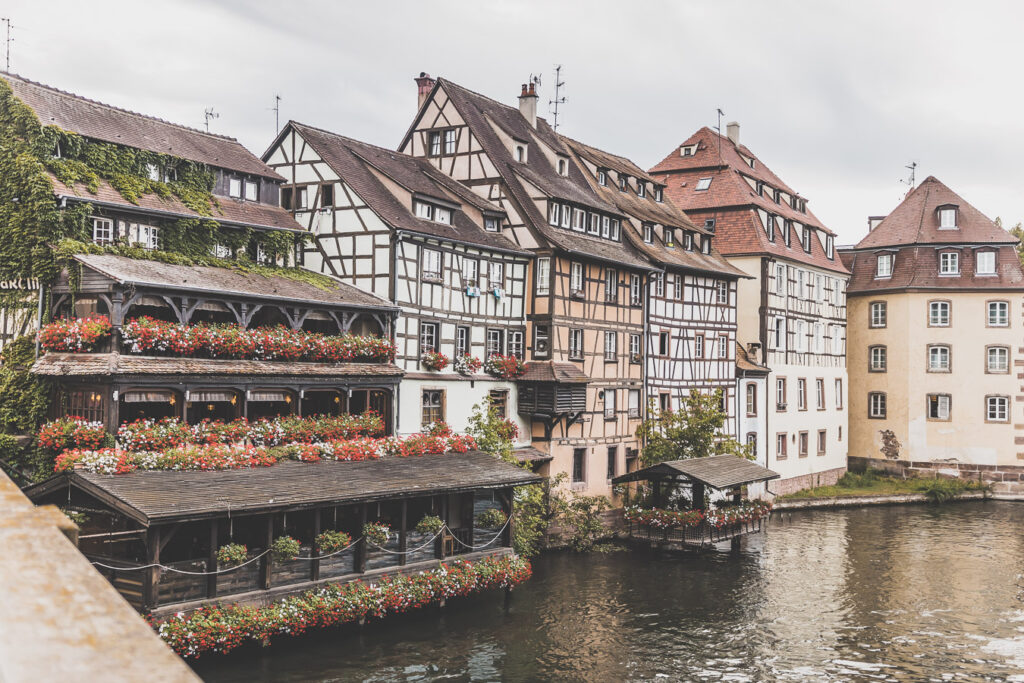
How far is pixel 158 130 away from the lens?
28234 millimetres

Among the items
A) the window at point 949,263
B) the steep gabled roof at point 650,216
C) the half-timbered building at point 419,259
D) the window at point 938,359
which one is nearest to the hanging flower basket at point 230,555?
the half-timbered building at point 419,259

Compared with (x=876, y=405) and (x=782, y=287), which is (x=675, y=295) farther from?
(x=876, y=405)

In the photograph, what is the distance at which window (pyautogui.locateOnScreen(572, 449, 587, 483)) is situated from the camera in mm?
34125

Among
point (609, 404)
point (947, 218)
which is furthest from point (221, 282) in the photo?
point (947, 218)

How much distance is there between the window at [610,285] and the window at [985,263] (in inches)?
962

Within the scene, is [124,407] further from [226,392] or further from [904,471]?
[904,471]

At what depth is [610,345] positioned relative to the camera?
3566 cm

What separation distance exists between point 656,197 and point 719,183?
392cm

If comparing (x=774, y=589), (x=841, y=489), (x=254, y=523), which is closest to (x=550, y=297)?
(x=774, y=589)

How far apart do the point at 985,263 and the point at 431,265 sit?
33597 mm

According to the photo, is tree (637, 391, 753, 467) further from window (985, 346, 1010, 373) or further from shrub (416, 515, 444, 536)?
window (985, 346, 1010, 373)

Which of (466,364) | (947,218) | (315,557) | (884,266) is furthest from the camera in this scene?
(884,266)

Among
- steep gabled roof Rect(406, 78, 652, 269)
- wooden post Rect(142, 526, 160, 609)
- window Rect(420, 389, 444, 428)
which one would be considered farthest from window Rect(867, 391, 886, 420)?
wooden post Rect(142, 526, 160, 609)

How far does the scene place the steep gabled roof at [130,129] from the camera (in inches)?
980
